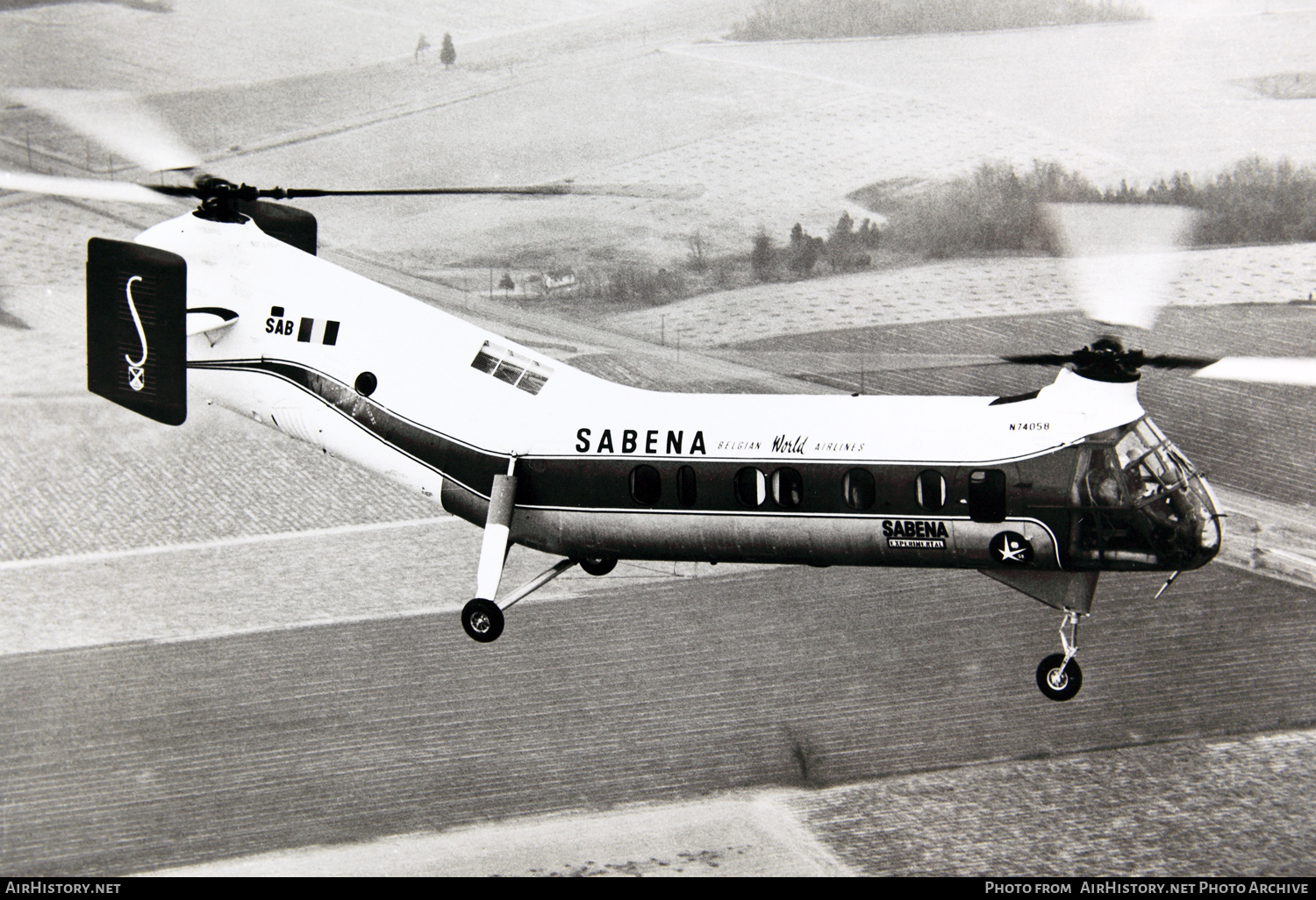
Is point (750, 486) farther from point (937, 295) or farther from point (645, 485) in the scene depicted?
point (937, 295)

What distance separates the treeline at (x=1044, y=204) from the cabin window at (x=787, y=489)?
54.1 metres

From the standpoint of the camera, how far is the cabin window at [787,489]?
31.5 meters

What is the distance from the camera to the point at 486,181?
284 feet

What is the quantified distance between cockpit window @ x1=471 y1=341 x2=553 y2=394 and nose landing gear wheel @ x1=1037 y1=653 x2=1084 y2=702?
12818mm

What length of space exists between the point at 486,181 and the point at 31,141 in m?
27.4

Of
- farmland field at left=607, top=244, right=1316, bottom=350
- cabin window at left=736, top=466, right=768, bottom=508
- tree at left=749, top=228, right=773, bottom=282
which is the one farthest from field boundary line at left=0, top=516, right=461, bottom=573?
tree at left=749, top=228, right=773, bottom=282

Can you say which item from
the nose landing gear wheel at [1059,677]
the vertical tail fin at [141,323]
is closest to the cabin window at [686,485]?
the nose landing gear wheel at [1059,677]

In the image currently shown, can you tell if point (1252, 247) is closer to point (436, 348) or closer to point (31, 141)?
point (436, 348)

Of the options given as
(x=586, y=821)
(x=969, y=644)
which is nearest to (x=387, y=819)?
(x=586, y=821)

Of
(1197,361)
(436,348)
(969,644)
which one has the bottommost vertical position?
(969,644)

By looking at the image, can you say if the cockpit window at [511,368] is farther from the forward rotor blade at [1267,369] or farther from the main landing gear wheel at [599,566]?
the forward rotor blade at [1267,369]

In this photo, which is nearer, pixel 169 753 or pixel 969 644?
pixel 169 753

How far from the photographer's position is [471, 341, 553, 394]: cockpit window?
33.8 meters

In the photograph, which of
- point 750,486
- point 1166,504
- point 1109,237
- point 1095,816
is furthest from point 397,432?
point 1109,237
